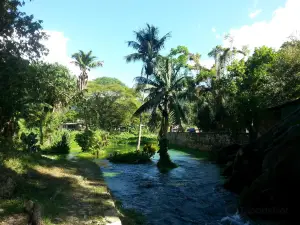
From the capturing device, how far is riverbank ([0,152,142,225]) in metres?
6.25

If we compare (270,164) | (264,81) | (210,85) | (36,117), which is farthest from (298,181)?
(210,85)

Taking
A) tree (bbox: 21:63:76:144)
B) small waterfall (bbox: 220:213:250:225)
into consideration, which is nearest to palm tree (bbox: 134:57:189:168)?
tree (bbox: 21:63:76:144)

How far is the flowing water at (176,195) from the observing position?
8.94 metres

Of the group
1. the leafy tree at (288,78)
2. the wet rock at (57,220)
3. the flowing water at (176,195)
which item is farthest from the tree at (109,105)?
the wet rock at (57,220)

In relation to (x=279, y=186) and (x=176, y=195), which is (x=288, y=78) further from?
(x=279, y=186)

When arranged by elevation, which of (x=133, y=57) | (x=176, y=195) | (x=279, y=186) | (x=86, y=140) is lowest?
(x=176, y=195)

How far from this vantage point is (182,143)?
38000mm

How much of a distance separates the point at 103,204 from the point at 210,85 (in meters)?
26.7

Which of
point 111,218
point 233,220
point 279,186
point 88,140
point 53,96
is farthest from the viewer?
point 53,96

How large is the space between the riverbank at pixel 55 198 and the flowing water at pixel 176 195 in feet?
4.52

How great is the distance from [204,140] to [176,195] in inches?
754

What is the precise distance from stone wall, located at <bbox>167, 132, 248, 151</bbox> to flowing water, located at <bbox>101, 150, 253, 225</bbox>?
8.39 meters

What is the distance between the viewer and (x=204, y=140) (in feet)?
99.5

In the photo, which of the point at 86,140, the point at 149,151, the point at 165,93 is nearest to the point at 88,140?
the point at 86,140
